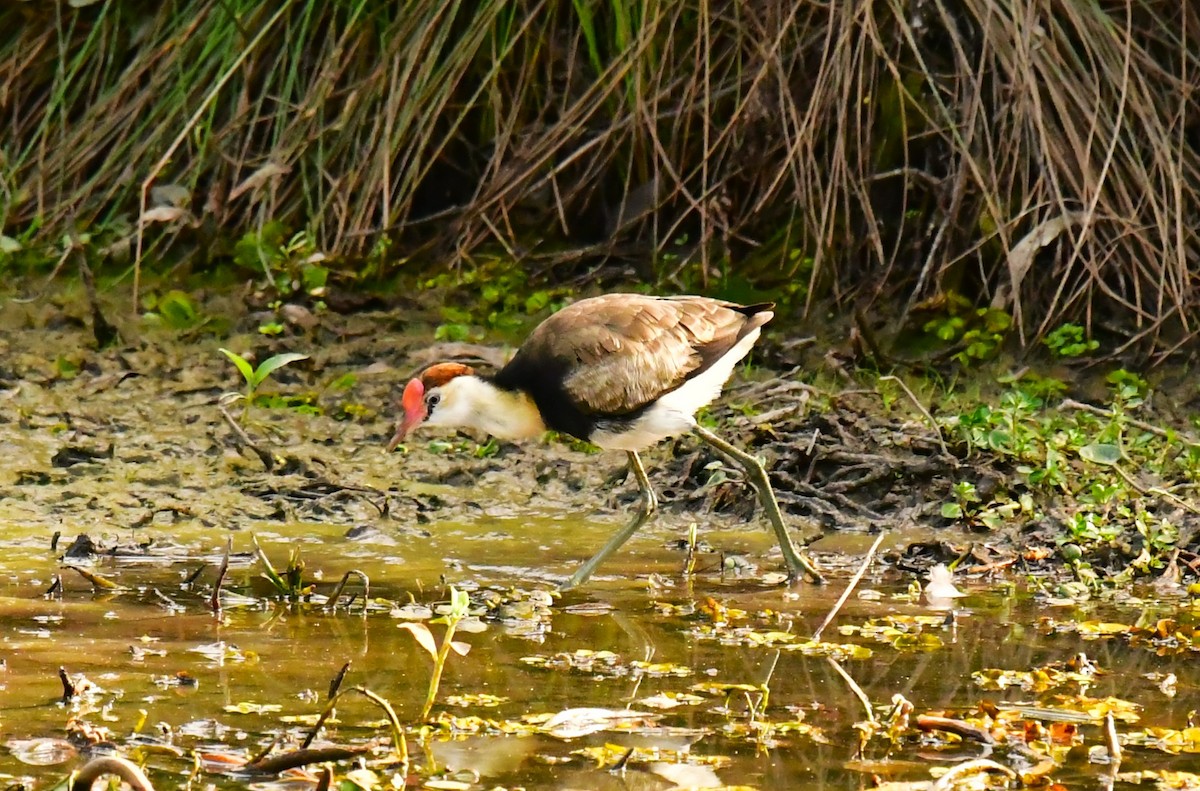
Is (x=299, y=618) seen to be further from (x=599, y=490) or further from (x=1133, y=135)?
(x=1133, y=135)

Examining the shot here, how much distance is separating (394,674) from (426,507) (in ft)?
6.58

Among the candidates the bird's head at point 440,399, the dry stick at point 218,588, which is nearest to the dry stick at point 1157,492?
the bird's head at point 440,399

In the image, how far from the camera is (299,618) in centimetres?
498

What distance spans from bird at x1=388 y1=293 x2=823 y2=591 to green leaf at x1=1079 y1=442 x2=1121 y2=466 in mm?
1151

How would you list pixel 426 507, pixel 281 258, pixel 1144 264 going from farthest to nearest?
1. pixel 281 258
2. pixel 1144 264
3. pixel 426 507

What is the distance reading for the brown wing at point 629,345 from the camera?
5.82 meters

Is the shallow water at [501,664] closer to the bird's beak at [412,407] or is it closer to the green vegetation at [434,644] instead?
the green vegetation at [434,644]

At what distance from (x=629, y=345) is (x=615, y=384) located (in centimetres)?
15

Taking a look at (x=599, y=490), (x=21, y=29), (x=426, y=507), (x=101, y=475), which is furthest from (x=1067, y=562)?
(x=21, y=29)

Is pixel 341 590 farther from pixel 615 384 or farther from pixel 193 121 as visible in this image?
pixel 193 121

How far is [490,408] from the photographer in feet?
19.7

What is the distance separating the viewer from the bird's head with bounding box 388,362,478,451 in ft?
19.8

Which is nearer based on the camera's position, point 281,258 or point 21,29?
point 281,258

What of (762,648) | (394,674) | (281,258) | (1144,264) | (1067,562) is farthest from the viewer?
(281,258)
